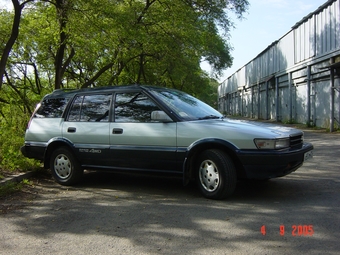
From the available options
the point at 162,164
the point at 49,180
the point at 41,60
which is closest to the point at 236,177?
the point at 162,164

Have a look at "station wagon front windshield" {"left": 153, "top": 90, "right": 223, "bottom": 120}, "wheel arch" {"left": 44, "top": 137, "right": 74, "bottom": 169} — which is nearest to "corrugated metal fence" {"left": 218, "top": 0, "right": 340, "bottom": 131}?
"station wagon front windshield" {"left": 153, "top": 90, "right": 223, "bottom": 120}

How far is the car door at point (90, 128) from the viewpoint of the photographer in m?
6.13

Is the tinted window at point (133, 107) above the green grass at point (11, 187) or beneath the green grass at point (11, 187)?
above

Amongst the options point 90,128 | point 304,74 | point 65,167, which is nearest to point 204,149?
point 90,128

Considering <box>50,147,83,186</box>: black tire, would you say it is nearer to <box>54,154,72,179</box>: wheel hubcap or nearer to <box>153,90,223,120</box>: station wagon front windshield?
<box>54,154,72,179</box>: wheel hubcap

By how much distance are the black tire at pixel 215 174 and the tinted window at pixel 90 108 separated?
195 cm

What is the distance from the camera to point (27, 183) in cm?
679

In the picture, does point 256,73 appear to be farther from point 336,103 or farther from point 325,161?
point 325,161

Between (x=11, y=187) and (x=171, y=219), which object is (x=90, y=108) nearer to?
(x=11, y=187)

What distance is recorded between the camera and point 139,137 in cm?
570

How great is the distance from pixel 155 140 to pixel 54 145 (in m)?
2.23

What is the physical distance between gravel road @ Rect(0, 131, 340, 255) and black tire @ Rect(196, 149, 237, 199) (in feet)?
0.52

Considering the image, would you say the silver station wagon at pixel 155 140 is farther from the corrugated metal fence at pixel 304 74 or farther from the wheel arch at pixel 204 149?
the corrugated metal fence at pixel 304 74

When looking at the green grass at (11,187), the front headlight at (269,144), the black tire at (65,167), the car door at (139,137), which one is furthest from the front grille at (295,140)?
the green grass at (11,187)
